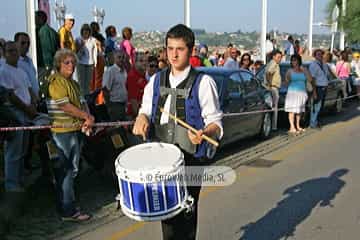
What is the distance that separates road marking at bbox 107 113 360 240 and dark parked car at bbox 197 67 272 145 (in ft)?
2.68

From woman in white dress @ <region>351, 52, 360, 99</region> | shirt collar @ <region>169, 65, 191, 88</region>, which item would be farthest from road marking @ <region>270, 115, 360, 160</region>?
shirt collar @ <region>169, 65, 191, 88</region>

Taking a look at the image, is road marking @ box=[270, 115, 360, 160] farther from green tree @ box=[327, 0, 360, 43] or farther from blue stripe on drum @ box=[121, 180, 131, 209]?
green tree @ box=[327, 0, 360, 43]

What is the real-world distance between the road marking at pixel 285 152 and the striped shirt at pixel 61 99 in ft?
4.08

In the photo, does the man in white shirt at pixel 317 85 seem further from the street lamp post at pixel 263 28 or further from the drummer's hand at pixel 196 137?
the drummer's hand at pixel 196 137

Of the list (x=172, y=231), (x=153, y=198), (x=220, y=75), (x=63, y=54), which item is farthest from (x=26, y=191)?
(x=220, y=75)

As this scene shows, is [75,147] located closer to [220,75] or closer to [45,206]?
[45,206]

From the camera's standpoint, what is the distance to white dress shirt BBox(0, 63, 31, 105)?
248 inches

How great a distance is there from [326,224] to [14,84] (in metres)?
4.02

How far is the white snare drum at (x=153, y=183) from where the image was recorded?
3238mm

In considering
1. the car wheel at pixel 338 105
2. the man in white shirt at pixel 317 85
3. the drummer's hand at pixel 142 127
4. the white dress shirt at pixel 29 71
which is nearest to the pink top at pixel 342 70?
the car wheel at pixel 338 105

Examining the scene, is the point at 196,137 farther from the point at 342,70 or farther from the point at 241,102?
the point at 342,70

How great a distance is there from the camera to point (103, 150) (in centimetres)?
654

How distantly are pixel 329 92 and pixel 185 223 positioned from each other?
11.7 meters

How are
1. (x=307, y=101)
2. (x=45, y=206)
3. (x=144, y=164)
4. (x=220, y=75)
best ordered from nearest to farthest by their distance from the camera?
(x=144, y=164) → (x=45, y=206) → (x=220, y=75) → (x=307, y=101)
